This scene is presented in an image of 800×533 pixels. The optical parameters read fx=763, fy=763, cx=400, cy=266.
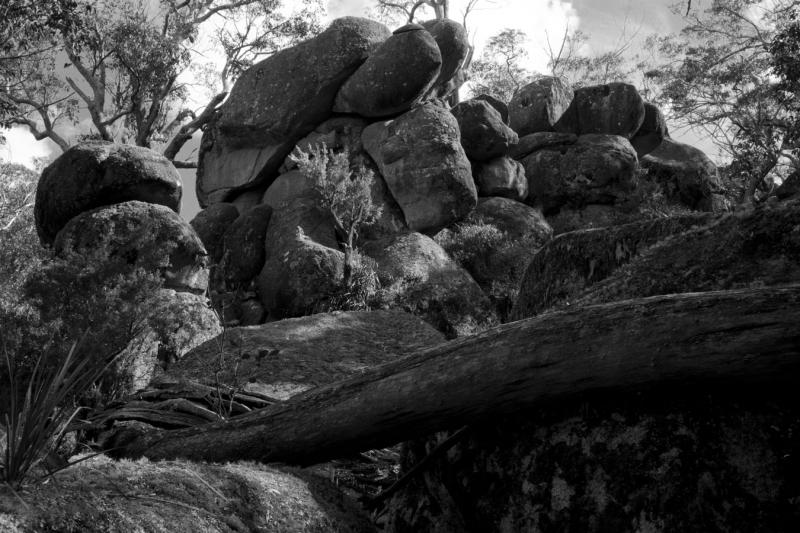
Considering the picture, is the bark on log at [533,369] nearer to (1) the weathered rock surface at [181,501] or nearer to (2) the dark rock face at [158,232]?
(1) the weathered rock surface at [181,501]

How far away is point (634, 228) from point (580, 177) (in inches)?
826

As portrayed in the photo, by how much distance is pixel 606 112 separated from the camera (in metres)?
29.9

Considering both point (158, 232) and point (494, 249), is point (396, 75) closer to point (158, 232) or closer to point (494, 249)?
point (494, 249)

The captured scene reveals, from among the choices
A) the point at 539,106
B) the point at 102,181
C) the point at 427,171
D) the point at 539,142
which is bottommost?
the point at 102,181

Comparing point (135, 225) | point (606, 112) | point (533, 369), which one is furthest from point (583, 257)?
point (606, 112)

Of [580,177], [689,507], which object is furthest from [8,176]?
[689,507]

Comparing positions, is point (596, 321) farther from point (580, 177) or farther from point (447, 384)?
point (580, 177)

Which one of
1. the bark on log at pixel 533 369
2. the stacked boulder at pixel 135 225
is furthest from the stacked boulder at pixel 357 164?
the bark on log at pixel 533 369

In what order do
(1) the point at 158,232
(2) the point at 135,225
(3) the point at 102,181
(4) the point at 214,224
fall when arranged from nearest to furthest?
(1) the point at 158,232 < (2) the point at 135,225 < (3) the point at 102,181 < (4) the point at 214,224

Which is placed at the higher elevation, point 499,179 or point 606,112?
point 606,112

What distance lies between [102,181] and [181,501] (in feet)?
53.2

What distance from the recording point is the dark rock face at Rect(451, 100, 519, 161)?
25641 mm

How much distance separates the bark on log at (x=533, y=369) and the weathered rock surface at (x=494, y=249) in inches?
645

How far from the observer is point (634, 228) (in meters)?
6.77
